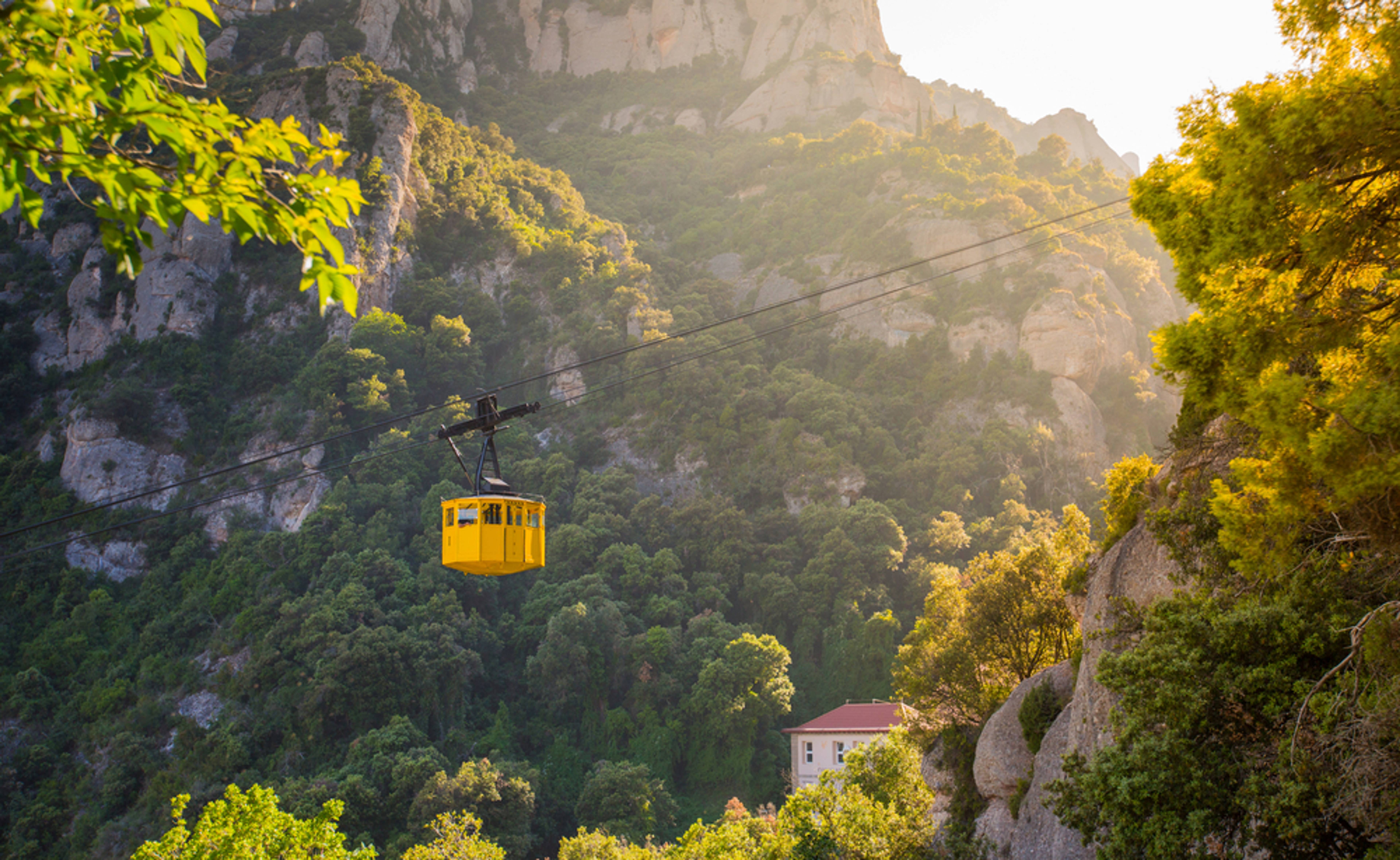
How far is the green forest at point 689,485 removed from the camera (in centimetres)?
804

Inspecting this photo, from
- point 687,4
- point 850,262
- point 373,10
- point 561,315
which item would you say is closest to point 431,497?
point 561,315

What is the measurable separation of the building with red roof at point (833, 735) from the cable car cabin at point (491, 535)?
30398 mm

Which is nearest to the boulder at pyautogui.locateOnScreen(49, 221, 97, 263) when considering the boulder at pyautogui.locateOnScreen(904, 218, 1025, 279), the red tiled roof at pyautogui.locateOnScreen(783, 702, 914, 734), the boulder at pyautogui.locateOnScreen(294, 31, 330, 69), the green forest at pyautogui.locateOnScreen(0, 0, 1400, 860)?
the green forest at pyautogui.locateOnScreen(0, 0, 1400, 860)

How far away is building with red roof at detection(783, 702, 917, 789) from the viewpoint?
143 feet

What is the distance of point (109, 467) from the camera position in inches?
2299

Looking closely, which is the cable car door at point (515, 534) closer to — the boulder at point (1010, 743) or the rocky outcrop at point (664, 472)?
the boulder at point (1010, 743)

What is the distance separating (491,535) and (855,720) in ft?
112

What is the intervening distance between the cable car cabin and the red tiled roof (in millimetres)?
30297

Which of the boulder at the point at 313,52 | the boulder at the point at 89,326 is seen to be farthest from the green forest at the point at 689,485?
the boulder at the point at 313,52

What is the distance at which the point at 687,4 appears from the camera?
138250 mm

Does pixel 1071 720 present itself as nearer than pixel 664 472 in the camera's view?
Yes

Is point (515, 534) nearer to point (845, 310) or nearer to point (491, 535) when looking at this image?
point (491, 535)

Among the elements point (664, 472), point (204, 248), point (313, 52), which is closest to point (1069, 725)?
point (664, 472)

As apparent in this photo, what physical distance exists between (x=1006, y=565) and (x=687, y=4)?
442ft
